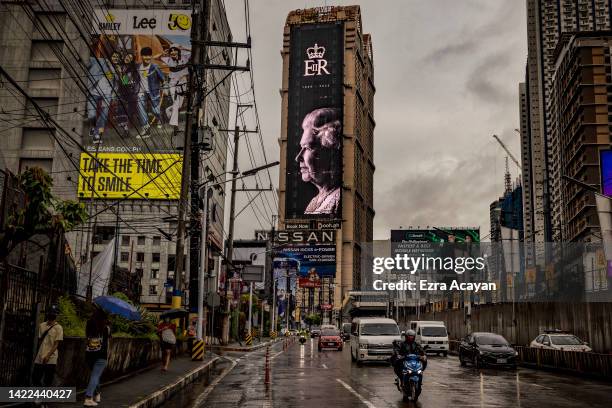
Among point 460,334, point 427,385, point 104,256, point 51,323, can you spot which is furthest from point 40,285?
point 460,334

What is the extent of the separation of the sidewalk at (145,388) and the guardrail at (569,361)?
13.4 metres

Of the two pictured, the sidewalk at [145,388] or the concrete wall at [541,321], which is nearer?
the sidewalk at [145,388]

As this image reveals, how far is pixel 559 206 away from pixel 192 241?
149 m

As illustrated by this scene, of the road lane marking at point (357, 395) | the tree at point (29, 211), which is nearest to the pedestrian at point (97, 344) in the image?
the tree at point (29, 211)

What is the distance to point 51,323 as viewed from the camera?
11.3 meters

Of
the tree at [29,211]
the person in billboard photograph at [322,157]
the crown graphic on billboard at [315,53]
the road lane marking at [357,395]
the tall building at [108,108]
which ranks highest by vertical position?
the crown graphic on billboard at [315,53]

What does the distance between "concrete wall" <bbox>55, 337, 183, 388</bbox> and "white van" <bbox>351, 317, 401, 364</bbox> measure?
8.48 metres

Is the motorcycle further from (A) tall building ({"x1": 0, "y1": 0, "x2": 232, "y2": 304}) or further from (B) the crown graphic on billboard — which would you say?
(B) the crown graphic on billboard

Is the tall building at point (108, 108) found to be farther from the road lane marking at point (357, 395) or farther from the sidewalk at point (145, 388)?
the road lane marking at point (357, 395)

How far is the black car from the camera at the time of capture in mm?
26859

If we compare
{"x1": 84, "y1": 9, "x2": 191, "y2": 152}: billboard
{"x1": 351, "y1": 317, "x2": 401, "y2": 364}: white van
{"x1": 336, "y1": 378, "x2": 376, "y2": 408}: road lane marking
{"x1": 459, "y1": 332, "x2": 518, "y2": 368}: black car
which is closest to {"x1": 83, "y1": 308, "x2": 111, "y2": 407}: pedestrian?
{"x1": 336, "y1": 378, "x2": 376, "y2": 408}: road lane marking

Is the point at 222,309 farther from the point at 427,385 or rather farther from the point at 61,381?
the point at 61,381

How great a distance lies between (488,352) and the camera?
2720 centimetres

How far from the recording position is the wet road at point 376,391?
14.3 metres
